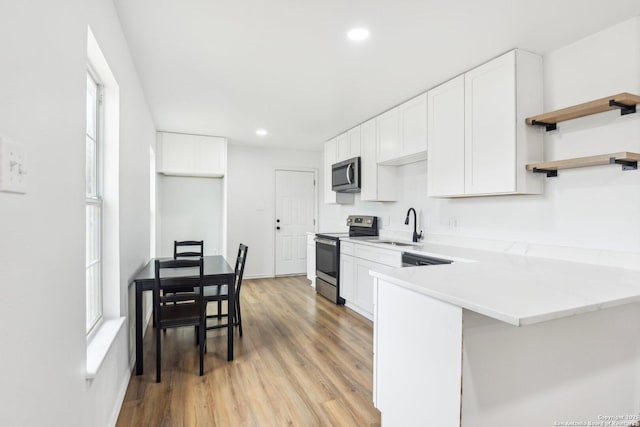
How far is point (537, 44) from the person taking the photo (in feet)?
7.61

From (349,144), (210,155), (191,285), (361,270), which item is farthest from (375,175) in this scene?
(210,155)

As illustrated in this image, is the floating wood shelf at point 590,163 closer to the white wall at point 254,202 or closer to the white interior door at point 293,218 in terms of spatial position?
the white interior door at point 293,218

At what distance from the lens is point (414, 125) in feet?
10.9

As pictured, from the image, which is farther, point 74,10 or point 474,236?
point 474,236

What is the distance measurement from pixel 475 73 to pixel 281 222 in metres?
4.24

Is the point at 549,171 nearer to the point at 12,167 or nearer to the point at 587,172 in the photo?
the point at 587,172

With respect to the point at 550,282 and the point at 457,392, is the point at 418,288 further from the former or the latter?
the point at 550,282

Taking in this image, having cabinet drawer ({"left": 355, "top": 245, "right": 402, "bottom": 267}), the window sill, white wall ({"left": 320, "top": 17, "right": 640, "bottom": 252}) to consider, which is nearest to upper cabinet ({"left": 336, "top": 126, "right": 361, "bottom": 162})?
cabinet drawer ({"left": 355, "top": 245, "right": 402, "bottom": 267})

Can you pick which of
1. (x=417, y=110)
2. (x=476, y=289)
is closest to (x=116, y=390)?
(x=476, y=289)

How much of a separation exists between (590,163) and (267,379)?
2678 mm

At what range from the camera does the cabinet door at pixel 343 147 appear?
187 inches

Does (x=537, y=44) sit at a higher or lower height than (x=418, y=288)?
higher

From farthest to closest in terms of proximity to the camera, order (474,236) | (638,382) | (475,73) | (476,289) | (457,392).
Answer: (474,236) → (475,73) → (638,382) → (476,289) → (457,392)

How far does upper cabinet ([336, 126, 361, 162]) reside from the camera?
14.6 feet
